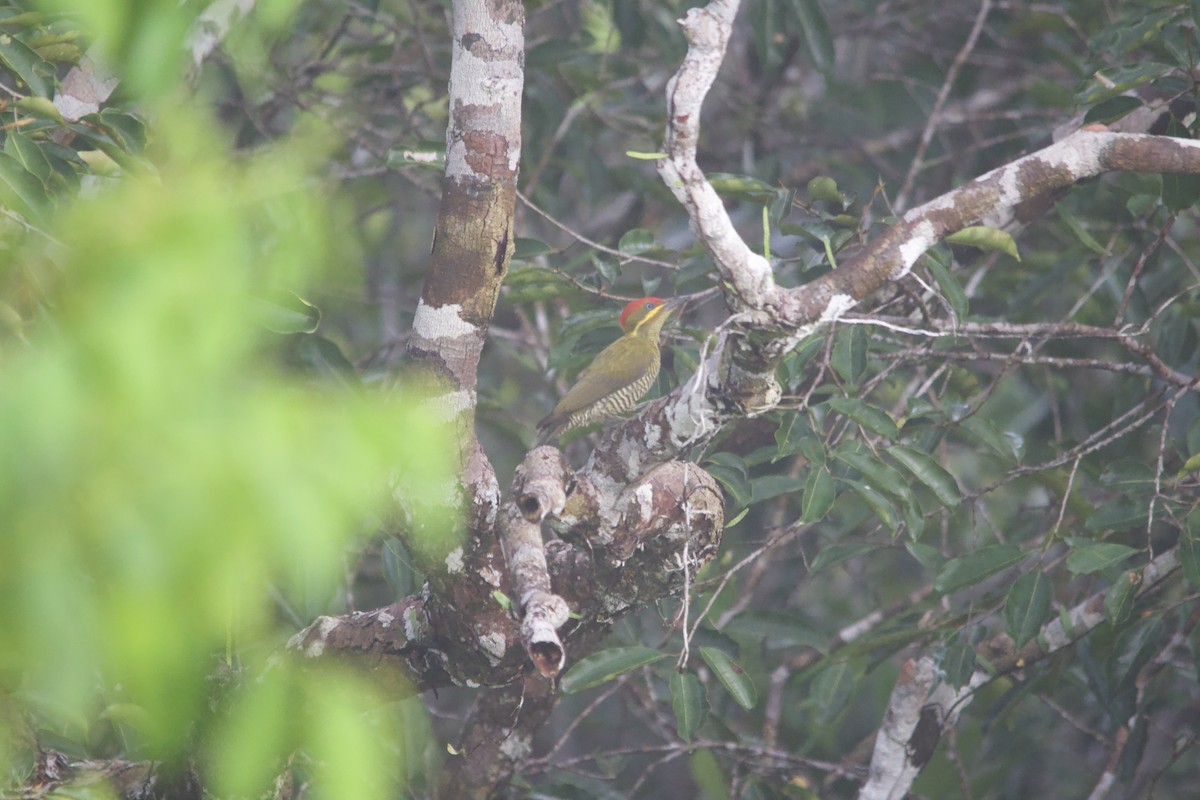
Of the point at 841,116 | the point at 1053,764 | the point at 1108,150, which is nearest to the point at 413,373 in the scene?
the point at 1108,150

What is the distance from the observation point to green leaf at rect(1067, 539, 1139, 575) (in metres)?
3.21

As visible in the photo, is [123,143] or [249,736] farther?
[123,143]

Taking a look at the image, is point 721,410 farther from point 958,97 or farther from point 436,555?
point 958,97

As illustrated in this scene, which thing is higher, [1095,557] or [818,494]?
[818,494]

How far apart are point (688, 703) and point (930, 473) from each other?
3.41 feet

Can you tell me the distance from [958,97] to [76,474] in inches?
226

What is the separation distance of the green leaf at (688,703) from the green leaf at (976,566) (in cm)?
91

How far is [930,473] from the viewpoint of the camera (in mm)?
3359

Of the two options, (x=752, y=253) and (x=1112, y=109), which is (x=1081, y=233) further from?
(x=752, y=253)

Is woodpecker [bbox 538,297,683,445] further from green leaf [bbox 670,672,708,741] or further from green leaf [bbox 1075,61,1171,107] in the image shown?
green leaf [bbox 1075,61,1171,107]

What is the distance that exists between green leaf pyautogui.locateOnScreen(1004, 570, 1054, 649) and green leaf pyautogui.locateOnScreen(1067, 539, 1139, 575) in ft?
0.40

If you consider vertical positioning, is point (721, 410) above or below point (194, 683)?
below

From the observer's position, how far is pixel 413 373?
276 centimetres

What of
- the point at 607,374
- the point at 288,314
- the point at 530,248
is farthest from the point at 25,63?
the point at 607,374
